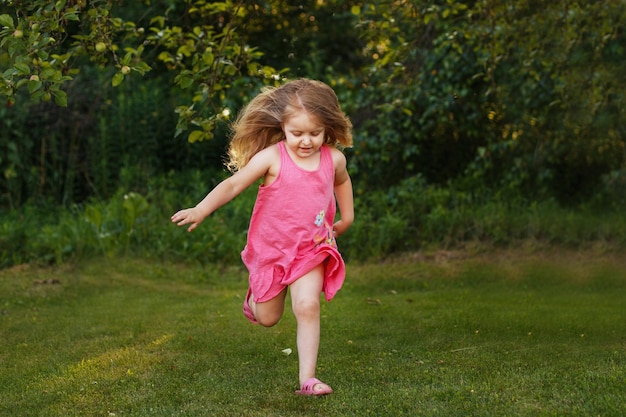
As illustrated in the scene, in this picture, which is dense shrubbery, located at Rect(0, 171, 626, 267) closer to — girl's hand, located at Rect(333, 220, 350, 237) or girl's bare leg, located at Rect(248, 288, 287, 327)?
girl's hand, located at Rect(333, 220, 350, 237)

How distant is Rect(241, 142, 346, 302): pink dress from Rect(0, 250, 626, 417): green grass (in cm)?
50

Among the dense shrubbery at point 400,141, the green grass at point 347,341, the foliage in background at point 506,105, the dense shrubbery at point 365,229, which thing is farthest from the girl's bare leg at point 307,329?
the dense shrubbery at point 365,229

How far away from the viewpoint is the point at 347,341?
4773 millimetres

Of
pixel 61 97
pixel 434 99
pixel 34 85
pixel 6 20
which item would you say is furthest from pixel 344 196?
pixel 434 99

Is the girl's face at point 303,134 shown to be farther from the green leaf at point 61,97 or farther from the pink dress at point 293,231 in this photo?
the green leaf at point 61,97

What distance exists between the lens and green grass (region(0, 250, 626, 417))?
3600mm

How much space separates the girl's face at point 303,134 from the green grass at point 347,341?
1.06m

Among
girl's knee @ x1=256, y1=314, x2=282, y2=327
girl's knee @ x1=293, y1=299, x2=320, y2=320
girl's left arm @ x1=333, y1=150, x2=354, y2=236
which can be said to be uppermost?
girl's left arm @ x1=333, y1=150, x2=354, y2=236

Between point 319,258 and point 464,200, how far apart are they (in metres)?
4.52

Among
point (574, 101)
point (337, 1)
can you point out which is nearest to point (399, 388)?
point (337, 1)

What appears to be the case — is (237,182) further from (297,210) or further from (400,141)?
(400,141)

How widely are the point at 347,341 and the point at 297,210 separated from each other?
1247 millimetres

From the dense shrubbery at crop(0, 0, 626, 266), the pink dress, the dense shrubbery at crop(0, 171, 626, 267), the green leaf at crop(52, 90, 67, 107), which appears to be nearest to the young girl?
the pink dress

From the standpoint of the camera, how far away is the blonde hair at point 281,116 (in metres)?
3.86
